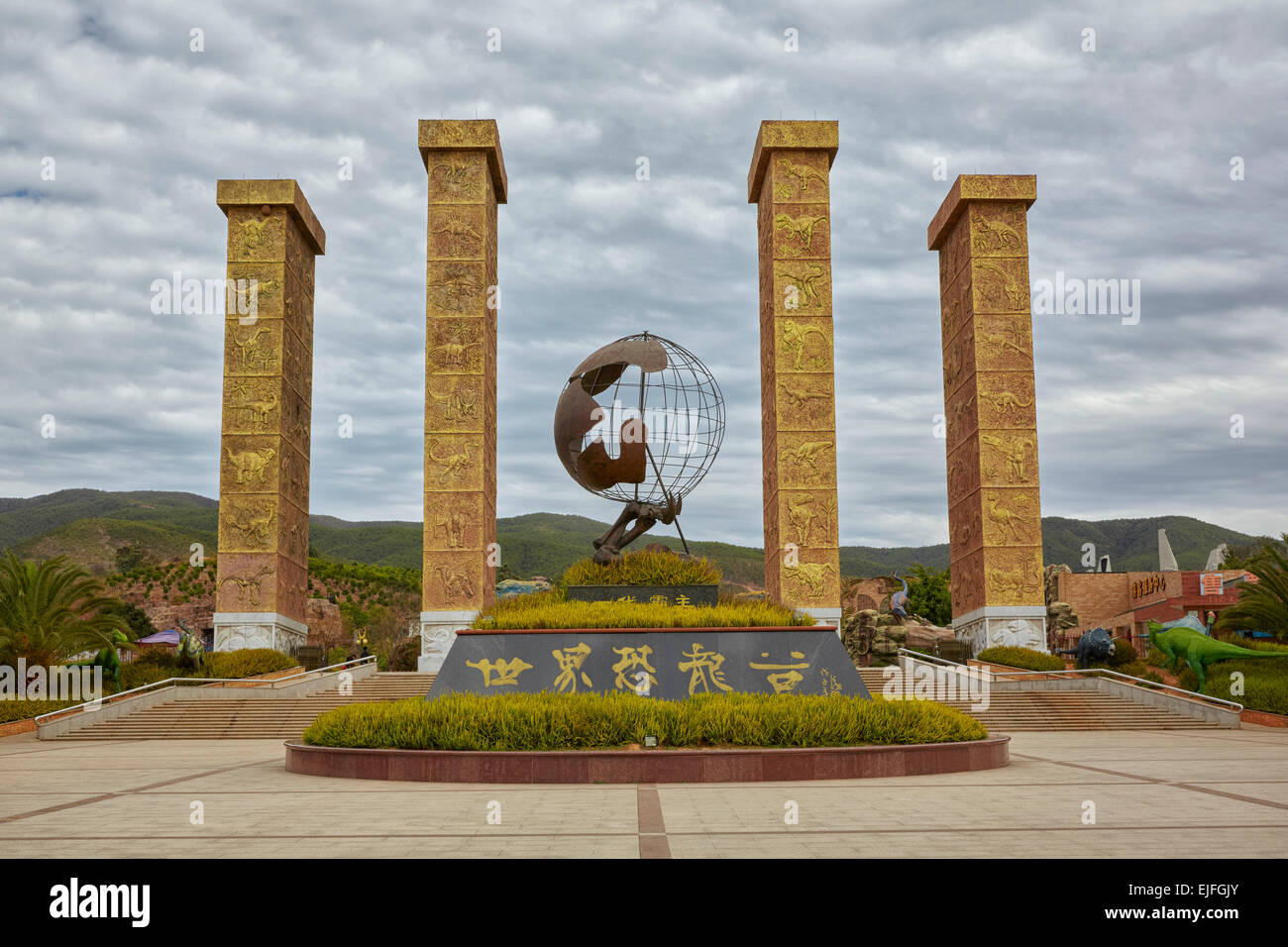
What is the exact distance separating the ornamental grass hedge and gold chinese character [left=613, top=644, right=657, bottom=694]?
5.59ft

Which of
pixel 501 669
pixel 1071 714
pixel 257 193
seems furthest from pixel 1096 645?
pixel 257 193

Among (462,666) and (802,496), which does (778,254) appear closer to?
(802,496)

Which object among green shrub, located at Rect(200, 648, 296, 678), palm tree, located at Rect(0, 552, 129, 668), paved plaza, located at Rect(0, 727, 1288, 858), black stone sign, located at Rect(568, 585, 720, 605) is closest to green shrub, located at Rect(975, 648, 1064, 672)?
black stone sign, located at Rect(568, 585, 720, 605)

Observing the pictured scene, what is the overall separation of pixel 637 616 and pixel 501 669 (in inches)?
63.8

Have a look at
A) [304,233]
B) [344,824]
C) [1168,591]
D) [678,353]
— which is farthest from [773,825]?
[1168,591]

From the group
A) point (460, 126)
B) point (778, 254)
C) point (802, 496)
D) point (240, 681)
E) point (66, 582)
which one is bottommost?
point (240, 681)

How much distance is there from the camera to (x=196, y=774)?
9.97 meters

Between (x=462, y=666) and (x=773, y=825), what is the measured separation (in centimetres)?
622

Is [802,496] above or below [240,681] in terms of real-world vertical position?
above

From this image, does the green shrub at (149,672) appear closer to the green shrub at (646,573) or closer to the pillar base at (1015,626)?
the green shrub at (646,573)

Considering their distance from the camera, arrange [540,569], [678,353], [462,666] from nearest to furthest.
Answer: [462,666] < [678,353] < [540,569]

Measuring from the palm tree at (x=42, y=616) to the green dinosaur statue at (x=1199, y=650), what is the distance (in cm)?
1879

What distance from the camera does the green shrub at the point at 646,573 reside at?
13.8 metres

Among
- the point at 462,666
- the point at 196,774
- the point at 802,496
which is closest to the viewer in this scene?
the point at 196,774
